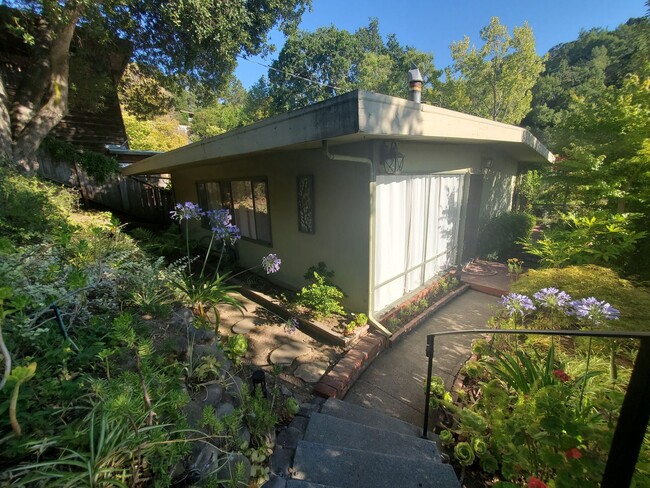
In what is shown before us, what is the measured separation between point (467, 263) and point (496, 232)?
1.47 meters

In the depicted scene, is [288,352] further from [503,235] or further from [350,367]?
[503,235]

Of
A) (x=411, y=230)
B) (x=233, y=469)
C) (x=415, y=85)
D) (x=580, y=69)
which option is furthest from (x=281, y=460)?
(x=580, y=69)

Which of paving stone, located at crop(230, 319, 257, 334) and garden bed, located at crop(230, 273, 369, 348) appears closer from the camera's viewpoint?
garden bed, located at crop(230, 273, 369, 348)

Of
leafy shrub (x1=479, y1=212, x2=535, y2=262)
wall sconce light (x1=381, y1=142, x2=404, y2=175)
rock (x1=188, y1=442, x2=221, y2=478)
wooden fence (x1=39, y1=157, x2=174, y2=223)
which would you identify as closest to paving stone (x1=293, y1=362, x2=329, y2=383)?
rock (x1=188, y1=442, x2=221, y2=478)

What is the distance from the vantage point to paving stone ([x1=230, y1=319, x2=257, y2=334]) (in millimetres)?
4066

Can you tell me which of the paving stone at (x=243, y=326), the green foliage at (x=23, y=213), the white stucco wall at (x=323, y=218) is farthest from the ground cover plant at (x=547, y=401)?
the green foliage at (x=23, y=213)

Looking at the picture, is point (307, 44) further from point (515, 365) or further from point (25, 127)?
point (515, 365)

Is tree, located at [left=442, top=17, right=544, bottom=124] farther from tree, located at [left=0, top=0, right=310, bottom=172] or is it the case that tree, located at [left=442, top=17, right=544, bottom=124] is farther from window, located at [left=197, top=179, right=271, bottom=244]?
window, located at [left=197, top=179, right=271, bottom=244]

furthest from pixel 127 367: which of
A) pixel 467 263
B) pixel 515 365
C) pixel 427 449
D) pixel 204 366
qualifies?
pixel 467 263

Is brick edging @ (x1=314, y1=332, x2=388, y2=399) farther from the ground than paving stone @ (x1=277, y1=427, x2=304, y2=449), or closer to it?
closer to it

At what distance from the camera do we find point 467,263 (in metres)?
6.59

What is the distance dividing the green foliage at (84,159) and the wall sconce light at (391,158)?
10538 mm

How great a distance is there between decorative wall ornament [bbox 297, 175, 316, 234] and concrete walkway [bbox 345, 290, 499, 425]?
2306 millimetres

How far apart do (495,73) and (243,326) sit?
61.2ft
